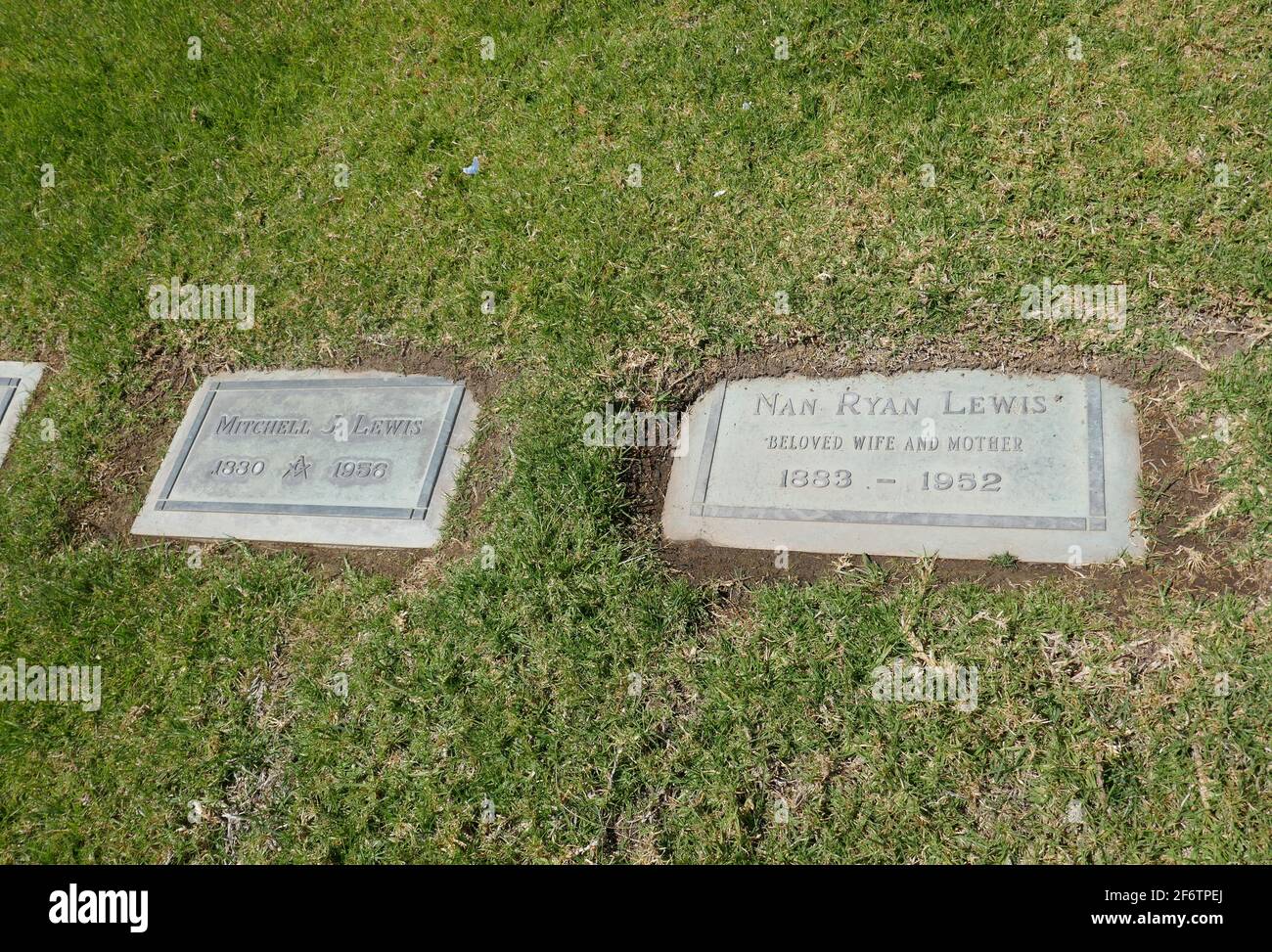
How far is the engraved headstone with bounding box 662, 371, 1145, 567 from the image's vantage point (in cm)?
290

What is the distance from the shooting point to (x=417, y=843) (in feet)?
9.30

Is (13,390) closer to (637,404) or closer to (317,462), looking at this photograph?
(317,462)

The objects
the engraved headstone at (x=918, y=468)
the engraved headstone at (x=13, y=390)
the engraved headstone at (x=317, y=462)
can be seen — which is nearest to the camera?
the engraved headstone at (x=918, y=468)

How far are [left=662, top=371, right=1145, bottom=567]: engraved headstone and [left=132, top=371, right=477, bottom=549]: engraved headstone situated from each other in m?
1.10

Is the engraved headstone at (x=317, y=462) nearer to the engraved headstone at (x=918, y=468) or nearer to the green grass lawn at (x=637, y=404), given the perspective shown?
the green grass lawn at (x=637, y=404)

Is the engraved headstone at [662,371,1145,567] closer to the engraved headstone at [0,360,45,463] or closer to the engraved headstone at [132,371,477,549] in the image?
the engraved headstone at [132,371,477,549]

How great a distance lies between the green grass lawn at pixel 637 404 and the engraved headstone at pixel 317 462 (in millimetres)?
158

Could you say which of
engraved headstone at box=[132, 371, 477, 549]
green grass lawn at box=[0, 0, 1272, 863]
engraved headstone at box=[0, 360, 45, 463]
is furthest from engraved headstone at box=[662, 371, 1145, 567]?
engraved headstone at box=[0, 360, 45, 463]

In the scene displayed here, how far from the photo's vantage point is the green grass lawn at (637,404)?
2.62m

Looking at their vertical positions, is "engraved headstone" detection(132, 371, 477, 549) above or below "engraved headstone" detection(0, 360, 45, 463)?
below

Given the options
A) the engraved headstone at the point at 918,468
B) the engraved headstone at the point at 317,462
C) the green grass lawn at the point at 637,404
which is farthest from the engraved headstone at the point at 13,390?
the engraved headstone at the point at 918,468

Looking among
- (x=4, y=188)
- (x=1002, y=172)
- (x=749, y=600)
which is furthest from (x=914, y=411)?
(x=4, y=188)

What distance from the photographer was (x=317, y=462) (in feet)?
13.0

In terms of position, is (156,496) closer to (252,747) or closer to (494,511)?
(252,747)
